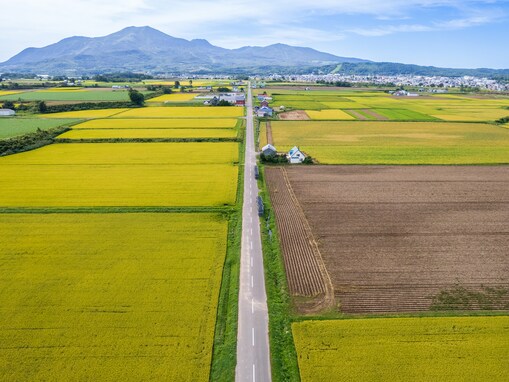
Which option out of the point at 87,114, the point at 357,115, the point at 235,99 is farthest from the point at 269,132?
the point at 87,114

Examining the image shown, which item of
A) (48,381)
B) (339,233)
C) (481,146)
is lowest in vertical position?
(48,381)

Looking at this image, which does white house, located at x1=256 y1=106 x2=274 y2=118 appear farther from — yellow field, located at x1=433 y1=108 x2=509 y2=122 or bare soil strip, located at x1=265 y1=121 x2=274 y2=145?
yellow field, located at x1=433 y1=108 x2=509 y2=122

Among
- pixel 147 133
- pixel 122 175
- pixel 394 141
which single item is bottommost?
pixel 122 175

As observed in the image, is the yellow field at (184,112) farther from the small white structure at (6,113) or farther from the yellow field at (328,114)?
the small white structure at (6,113)

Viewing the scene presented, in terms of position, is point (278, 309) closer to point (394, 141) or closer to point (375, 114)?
point (394, 141)

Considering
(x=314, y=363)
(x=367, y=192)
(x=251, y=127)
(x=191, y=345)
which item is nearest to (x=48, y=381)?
(x=191, y=345)

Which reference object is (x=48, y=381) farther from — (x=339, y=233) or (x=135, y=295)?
(x=339, y=233)
